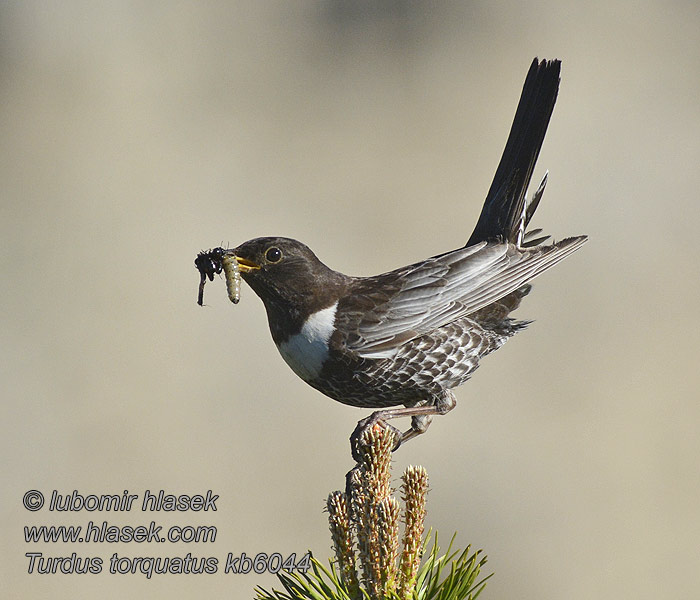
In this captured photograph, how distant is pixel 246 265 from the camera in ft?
13.2

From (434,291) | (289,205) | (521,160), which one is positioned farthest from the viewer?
(289,205)

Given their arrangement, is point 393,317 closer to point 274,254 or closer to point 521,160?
point 274,254

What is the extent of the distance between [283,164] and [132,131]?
5.43ft

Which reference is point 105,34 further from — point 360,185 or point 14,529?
point 14,529

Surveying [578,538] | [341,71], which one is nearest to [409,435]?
[578,538]

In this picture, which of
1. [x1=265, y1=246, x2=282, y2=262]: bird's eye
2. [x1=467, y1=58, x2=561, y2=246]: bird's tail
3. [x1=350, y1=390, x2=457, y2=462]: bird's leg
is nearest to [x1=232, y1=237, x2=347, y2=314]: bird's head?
[x1=265, y1=246, x2=282, y2=262]: bird's eye

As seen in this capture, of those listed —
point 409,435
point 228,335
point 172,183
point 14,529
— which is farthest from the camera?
point 172,183

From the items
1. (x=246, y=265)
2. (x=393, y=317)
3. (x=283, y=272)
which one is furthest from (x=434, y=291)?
(x=246, y=265)

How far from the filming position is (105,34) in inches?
410

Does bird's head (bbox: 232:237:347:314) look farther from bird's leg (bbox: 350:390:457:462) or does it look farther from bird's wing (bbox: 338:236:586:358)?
bird's leg (bbox: 350:390:457:462)

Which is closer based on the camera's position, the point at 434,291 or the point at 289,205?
the point at 434,291

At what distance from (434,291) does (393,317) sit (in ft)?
0.77

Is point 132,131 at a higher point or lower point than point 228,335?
higher

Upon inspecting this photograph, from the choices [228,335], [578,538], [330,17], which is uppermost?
[330,17]
